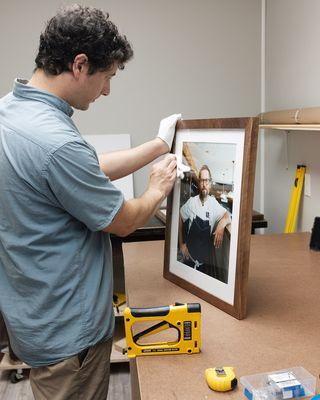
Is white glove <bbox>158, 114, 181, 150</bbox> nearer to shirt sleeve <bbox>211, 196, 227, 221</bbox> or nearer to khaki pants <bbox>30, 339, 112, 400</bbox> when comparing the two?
shirt sleeve <bbox>211, 196, 227, 221</bbox>

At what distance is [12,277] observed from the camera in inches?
40.0

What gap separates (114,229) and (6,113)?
1.19 feet

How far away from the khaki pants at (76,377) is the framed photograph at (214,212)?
0.33 meters

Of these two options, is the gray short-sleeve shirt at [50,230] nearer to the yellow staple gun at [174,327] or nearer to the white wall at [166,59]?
the yellow staple gun at [174,327]

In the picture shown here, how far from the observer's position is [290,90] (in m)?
2.34

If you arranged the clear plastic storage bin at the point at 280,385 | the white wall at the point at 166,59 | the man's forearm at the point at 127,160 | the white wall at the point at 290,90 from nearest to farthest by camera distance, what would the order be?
1. the clear plastic storage bin at the point at 280,385
2. the man's forearm at the point at 127,160
3. the white wall at the point at 290,90
4. the white wall at the point at 166,59

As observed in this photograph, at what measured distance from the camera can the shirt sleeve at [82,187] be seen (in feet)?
2.94

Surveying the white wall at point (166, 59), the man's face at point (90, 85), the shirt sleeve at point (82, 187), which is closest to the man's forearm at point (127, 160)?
the man's face at point (90, 85)

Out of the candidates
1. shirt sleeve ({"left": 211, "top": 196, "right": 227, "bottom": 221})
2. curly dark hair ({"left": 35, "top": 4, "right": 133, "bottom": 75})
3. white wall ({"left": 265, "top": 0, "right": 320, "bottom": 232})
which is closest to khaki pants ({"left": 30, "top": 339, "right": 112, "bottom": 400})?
shirt sleeve ({"left": 211, "top": 196, "right": 227, "bottom": 221})

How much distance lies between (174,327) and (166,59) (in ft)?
6.94

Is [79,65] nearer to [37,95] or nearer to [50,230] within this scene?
[37,95]

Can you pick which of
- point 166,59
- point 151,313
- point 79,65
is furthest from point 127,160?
point 166,59

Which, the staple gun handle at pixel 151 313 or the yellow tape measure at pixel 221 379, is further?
the staple gun handle at pixel 151 313

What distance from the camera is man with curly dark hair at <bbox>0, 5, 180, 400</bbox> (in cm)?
92
